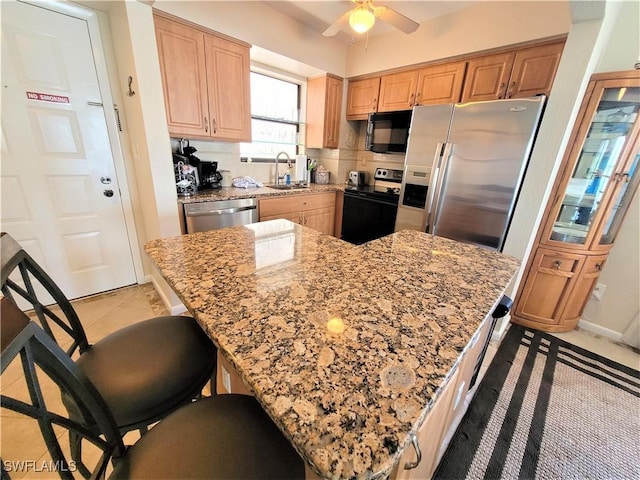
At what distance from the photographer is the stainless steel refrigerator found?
193 centimetres

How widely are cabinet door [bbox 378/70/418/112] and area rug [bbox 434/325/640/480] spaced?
2.61 meters

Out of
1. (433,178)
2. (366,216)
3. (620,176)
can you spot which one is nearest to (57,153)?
(366,216)

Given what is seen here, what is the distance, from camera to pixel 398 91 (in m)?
2.90

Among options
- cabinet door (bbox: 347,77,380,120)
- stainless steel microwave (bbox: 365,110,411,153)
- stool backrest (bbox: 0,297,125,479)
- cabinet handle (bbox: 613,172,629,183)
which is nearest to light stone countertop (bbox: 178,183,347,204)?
stainless steel microwave (bbox: 365,110,411,153)

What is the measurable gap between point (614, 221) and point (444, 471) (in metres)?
2.30

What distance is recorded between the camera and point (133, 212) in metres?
2.49

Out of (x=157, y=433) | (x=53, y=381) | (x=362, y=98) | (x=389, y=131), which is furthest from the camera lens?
(x=362, y=98)

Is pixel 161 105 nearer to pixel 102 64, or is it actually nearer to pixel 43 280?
pixel 102 64

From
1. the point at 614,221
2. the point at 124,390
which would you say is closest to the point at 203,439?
the point at 124,390

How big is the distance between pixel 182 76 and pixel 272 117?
1.29 m

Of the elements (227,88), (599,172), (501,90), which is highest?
(501,90)

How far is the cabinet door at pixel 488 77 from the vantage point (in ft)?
7.32

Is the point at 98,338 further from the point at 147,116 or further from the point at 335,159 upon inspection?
the point at 335,159

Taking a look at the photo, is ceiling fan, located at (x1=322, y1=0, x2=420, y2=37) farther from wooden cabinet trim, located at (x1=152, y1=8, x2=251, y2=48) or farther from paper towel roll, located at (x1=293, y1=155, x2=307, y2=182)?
paper towel roll, located at (x1=293, y1=155, x2=307, y2=182)
